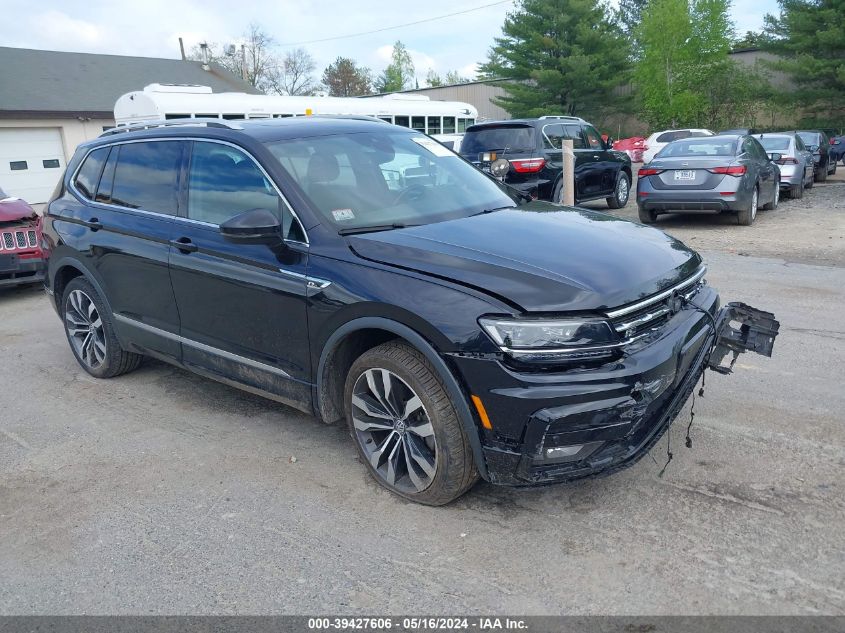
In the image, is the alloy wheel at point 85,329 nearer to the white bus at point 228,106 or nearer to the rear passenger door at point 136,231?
the rear passenger door at point 136,231

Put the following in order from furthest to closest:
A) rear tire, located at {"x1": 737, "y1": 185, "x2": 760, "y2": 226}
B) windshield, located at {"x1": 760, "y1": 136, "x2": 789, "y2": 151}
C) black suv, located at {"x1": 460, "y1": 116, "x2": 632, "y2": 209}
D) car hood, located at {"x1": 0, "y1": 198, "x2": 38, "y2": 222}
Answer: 1. windshield, located at {"x1": 760, "y1": 136, "x2": 789, "y2": 151}
2. black suv, located at {"x1": 460, "y1": 116, "x2": 632, "y2": 209}
3. rear tire, located at {"x1": 737, "y1": 185, "x2": 760, "y2": 226}
4. car hood, located at {"x1": 0, "y1": 198, "x2": 38, "y2": 222}

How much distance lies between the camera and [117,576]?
3.04 metres

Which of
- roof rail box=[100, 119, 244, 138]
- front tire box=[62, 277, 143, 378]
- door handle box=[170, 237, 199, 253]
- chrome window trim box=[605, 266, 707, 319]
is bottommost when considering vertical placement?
front tire box=[62, 277, 143, 378]

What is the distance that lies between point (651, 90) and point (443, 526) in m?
42.6

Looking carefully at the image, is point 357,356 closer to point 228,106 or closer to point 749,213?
point 749,213

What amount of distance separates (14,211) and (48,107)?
728 inches

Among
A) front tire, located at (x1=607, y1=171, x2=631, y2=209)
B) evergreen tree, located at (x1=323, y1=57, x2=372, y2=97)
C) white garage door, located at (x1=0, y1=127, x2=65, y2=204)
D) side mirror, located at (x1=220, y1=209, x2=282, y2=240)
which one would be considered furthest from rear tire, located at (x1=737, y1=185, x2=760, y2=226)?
evergreen tree, located at (x1=323, y1=57, x2=372, y2=97)

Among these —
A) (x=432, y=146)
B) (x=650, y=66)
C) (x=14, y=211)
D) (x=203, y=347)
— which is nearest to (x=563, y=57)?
(x=650, y=66)

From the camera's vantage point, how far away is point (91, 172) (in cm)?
536

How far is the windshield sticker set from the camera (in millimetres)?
4752

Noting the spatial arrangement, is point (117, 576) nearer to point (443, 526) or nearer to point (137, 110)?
point (443, 526)

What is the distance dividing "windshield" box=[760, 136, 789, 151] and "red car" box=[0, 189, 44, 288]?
14547mm

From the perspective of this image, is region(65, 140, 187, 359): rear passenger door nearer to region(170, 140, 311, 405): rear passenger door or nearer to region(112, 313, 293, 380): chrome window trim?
region(112, 313, 293, 380): chrome window trim

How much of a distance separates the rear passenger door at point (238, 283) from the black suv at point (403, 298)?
0.5 inches
